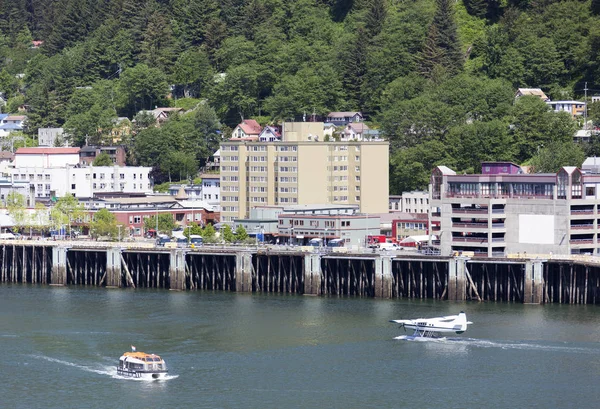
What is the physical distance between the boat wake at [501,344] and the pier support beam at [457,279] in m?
15.4

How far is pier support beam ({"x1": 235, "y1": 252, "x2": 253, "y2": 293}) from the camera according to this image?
123188mm

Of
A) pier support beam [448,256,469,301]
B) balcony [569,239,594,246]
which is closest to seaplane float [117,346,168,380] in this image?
pier support beam [448,256,469,301]

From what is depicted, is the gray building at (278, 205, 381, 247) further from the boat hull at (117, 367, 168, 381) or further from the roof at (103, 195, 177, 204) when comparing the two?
the boat hull at (117, 367, 168, 381)

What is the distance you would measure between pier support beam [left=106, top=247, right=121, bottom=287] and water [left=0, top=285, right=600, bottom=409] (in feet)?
29.3

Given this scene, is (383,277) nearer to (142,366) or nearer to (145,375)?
(142,366)

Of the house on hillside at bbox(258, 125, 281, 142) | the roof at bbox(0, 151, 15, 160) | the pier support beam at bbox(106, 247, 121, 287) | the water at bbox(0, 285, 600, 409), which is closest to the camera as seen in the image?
the water at bbox(0, 285, 600, 409)

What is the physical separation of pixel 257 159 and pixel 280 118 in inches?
1477

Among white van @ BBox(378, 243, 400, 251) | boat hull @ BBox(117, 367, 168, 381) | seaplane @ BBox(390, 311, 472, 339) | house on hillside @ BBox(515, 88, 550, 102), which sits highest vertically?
house on hillside @ BBox(515, 88, 550, 102)

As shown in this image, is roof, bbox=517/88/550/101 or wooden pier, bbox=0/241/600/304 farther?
roof, bbox=517/88/550/101

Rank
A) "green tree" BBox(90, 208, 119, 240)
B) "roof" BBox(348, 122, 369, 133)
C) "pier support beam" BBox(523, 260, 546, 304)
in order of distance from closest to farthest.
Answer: "pier support beam" BBox(523, 260, 546, 304)
"green tree" BBox(90, 208, 119, 240)
"roof" BBox(348, 122, 369, 133)

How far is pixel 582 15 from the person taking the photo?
191625 millimetres

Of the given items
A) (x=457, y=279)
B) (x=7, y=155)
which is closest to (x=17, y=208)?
(x=7, y=155)

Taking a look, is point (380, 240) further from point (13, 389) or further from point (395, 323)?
point (13, 389)

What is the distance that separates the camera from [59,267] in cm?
13125
